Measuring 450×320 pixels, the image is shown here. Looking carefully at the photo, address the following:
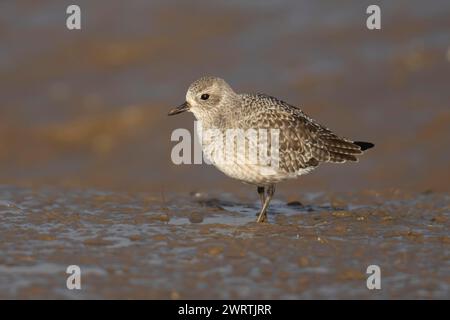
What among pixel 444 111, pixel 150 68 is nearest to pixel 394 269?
pixel 444 111

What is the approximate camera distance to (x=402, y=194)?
11820 mm

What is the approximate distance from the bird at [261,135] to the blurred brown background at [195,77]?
7.22 ft

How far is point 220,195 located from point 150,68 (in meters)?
4.31

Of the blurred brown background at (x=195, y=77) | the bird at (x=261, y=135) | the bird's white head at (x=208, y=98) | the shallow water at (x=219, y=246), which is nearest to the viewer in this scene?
the shallow water at (x=219, y=246)

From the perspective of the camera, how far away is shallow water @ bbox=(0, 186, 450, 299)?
7832 millimetres

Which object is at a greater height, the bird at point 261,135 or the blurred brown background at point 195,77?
the blurred brown background at point 195,77

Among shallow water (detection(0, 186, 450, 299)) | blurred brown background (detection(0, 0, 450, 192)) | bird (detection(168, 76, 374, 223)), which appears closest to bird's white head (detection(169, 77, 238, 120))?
bird (detection(168, 76, 374, 223))

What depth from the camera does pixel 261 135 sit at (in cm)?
1015

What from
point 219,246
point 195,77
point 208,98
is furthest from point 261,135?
point 195,77

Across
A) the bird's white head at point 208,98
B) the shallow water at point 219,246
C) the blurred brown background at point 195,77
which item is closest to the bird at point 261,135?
the bird's white head at point 208,98

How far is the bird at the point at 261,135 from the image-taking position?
10047 mm

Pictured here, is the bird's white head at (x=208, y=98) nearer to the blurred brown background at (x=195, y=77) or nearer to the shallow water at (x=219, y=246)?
the shallow water at (x=219, y=246)

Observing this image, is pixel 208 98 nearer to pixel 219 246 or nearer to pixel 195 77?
pixel 219 246

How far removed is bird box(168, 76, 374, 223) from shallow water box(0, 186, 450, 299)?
0.57 meters
